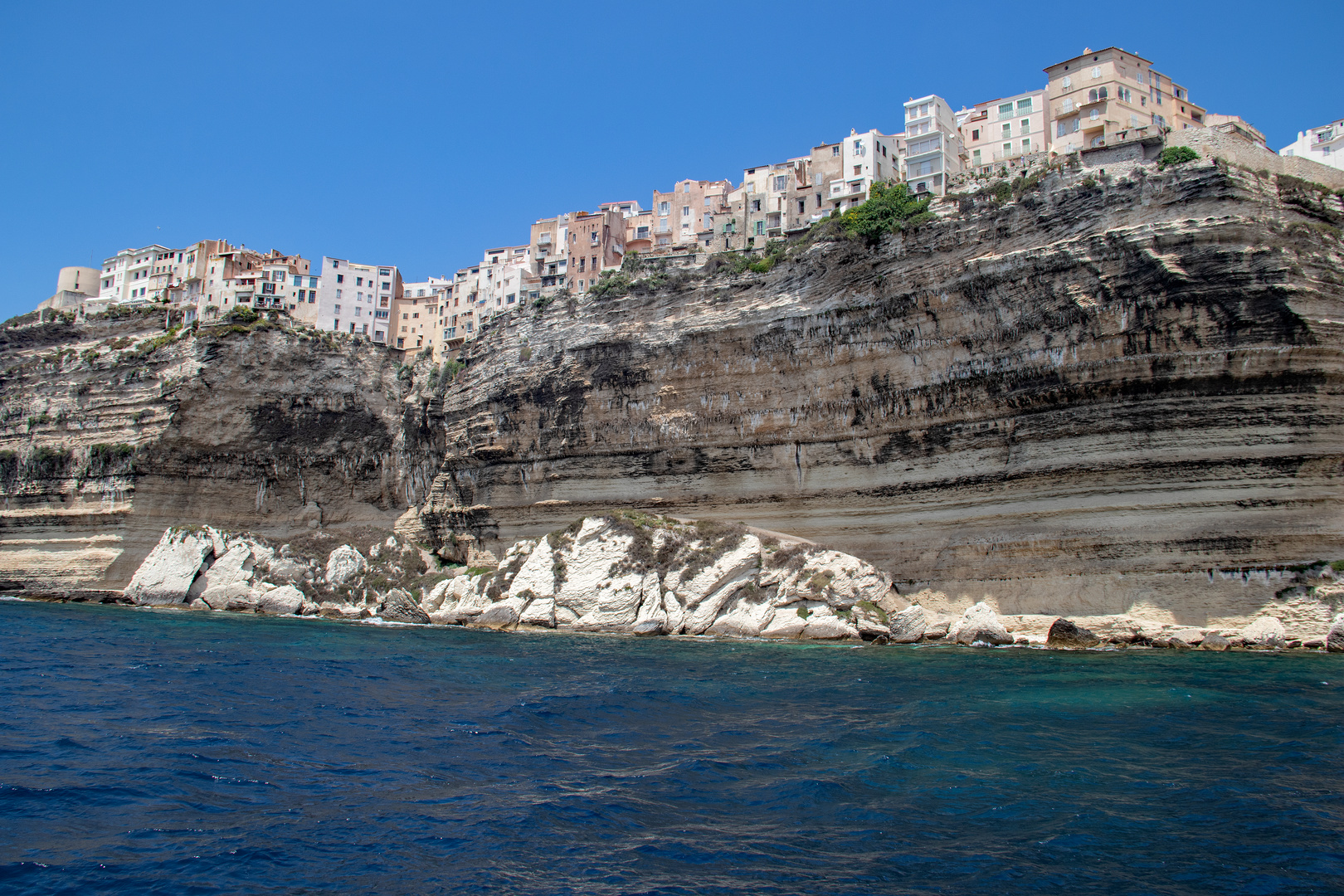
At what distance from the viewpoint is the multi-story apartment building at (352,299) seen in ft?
196

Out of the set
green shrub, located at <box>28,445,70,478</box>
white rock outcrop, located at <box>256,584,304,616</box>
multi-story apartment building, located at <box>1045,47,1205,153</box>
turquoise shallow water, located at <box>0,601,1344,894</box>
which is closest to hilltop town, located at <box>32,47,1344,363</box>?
multi-story apartment building, located at <box>1045,47,1205,153</box>

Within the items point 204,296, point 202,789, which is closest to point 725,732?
point 202,789

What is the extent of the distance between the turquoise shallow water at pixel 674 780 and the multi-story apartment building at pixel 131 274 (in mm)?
57967

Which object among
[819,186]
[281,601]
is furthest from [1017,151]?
[281,601]

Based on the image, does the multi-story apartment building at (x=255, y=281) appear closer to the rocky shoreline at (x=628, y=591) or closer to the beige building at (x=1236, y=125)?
the rocky shoreline at (x=628, y=591)

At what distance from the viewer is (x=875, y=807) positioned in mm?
9219

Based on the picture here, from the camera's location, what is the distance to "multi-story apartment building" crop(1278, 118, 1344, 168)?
49.6m

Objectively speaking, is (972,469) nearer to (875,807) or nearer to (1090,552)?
(1090,552)

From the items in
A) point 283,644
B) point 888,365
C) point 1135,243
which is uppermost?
point 1135,243

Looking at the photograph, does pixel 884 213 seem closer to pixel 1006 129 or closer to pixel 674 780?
pixel 1006 129

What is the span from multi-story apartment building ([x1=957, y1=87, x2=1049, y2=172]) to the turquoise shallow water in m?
34.2

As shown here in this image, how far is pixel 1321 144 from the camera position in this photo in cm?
5250

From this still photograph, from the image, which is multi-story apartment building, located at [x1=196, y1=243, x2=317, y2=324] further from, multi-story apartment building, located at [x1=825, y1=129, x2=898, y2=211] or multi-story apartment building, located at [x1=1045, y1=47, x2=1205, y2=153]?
multi-story apartment building, located at [x1=1045, y1=47, x2=1205, y2=153]

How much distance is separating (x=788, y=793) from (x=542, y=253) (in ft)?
193
